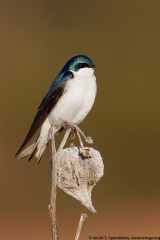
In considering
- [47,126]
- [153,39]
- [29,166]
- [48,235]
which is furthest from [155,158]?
[153,39]

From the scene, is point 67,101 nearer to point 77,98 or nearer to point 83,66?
point 77,98

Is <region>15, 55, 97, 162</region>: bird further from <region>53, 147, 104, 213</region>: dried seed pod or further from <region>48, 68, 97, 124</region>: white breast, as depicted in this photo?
<region>53, 147, 104, 213</region>: dried seed pod

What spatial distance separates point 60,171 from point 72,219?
254 cm

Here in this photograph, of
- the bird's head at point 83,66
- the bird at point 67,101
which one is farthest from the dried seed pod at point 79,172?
the bird's head at point 83,66

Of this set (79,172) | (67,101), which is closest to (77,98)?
(67,101)

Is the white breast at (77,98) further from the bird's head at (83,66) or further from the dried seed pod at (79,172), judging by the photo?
the dried seed pod at (79,172)

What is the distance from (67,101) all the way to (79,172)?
2.51ft

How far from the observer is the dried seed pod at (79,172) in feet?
7.57

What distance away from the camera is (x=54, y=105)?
10.4ft

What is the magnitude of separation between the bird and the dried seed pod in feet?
1.86

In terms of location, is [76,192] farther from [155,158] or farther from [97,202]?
[155,158]

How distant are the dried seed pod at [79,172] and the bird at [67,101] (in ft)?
1.86

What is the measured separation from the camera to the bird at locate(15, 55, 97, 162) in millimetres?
3051

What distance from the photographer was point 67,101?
10.2 ft
